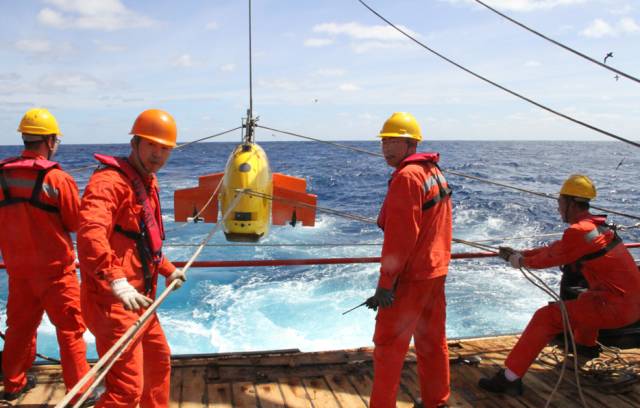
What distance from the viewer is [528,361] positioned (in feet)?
12.0

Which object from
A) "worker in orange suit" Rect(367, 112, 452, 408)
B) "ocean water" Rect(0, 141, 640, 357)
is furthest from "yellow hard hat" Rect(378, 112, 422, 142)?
"ocean water" Rect(0, 141, 640, 357)

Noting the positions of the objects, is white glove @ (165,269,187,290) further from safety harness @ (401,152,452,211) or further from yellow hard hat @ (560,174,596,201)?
yellow hard hat @ (560,174,596,201)

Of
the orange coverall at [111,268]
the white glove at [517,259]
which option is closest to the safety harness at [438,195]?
the white glove at [517,259]

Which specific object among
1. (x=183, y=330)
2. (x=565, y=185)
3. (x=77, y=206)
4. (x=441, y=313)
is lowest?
(x=183, y=330)

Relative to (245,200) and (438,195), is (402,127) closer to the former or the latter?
(438,195)

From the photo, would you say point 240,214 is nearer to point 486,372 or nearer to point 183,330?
point 486,372

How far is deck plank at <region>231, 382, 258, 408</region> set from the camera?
3.45 metres

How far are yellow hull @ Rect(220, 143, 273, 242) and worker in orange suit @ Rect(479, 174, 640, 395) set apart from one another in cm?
239

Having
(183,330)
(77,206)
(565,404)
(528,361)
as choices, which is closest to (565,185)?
(528,361)

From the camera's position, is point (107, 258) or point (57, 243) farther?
point (57, 243)

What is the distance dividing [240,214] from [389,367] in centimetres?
245

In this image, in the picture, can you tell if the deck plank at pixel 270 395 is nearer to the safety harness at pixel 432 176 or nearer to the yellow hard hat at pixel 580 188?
the safety harness at pixel 432 176

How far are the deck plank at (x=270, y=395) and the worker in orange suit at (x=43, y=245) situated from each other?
1155mm

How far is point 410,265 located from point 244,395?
153 centimetres
